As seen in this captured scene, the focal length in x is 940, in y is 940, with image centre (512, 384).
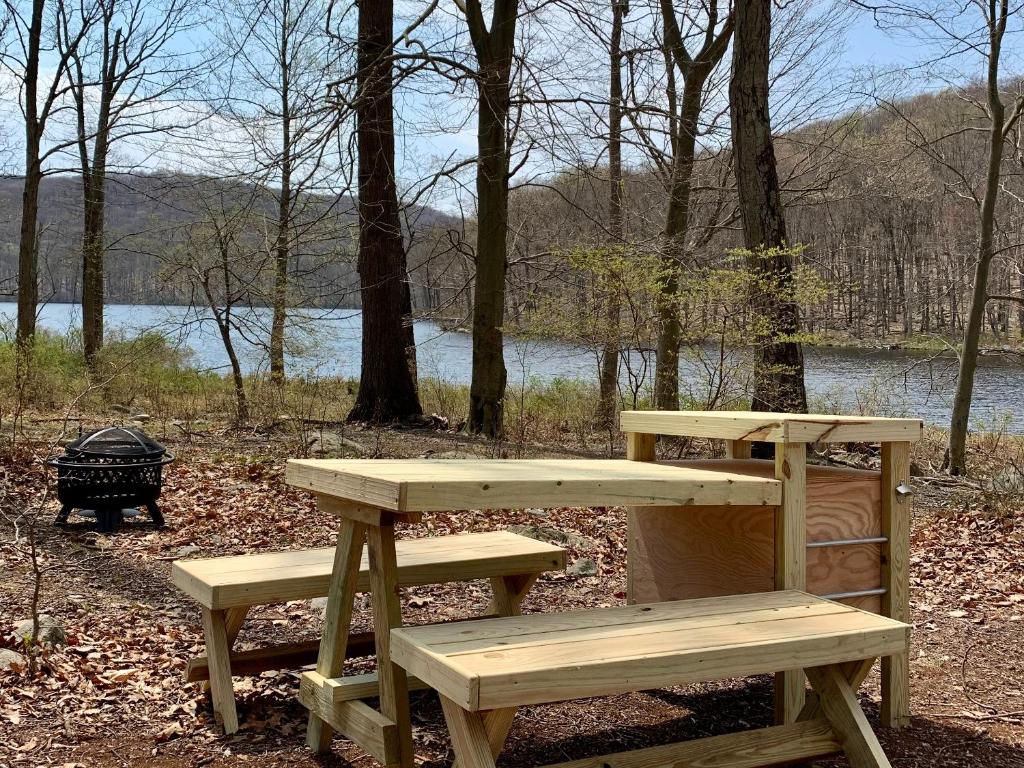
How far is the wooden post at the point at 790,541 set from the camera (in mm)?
3270

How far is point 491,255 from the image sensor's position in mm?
11773

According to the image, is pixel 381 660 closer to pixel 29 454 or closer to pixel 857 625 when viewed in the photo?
pixel 857 625

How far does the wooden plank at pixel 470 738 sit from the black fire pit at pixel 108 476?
4.60m

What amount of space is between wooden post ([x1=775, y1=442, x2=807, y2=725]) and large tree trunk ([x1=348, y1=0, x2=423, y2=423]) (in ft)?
29.9

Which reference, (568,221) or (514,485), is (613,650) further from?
(568,221)

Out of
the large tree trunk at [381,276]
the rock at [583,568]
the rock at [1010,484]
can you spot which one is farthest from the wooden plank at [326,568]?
the large tree trunk at [381,276]

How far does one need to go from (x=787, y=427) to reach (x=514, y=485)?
1109 mm

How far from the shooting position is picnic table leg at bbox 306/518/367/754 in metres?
3.01

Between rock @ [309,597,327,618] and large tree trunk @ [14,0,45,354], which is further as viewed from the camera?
large tree trunk @ [14,0,45,354]

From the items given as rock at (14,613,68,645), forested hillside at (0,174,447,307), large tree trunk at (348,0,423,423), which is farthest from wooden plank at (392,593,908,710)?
large tree trunk at (348,0,423,423)

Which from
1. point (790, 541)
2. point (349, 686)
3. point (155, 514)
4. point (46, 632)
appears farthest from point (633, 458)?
point (155, 514)

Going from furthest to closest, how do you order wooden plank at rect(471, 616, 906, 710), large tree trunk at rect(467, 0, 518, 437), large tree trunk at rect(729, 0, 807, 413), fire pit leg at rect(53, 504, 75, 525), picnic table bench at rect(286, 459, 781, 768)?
1. large tree trunk at rect(467, 0, 518, 437)
2. large tree trunk at rect(729, 0, 807, 413)
3. fire pit leg at rect(53, 504, 75, 525)
4. picnic table bench at rect(286, 459, 781, 768)
5. wooden plank at rect(471, 616, 906, 710)

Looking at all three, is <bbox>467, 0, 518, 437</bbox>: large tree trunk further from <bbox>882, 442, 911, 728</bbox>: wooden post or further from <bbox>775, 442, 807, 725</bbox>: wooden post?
<bbox>775, 442, 807, 725</bbox>: wooden post

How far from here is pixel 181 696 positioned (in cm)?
357
